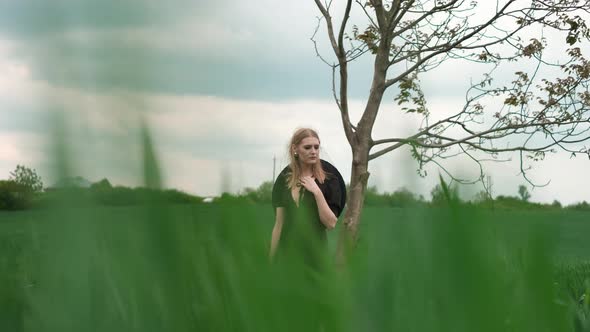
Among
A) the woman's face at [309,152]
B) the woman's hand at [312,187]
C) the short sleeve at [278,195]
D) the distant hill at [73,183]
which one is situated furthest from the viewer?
the woman's face at [309,152]

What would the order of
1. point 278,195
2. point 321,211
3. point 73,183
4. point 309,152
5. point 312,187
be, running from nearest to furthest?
point 73,183 < point 278,195 < point 312,187 < point 321,211 < point 309,152

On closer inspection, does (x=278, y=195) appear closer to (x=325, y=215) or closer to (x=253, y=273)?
(x=253, y=273)

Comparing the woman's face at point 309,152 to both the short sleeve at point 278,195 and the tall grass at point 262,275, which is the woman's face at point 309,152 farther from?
the tall grass at point 262,275

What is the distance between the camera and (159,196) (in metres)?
0.26

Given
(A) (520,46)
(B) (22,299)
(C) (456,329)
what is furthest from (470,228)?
(A) (520,46)

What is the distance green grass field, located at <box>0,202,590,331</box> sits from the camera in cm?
25

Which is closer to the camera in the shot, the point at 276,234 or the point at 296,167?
the point at 276,234

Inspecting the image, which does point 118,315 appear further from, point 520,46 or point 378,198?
point 520,46

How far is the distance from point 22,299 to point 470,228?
28 cm

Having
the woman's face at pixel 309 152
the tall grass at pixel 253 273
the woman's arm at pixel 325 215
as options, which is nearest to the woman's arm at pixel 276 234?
the tall grass at pixel 253 273

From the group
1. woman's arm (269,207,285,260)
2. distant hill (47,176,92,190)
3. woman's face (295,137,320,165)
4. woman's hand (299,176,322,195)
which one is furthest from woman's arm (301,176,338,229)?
woman's face (295,137,320,165)

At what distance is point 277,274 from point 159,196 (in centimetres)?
5

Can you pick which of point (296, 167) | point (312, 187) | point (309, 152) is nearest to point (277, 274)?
point (312, 187)

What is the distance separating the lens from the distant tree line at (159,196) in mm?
248
